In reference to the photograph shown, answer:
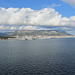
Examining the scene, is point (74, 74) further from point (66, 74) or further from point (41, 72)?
point (41, 72)

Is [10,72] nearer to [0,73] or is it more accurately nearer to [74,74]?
[0,73]

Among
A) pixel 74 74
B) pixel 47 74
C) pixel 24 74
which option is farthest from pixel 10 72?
pixel 74 74

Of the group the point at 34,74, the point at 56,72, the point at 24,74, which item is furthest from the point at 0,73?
the point at 56,72

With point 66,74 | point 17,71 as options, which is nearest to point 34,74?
point 17,71

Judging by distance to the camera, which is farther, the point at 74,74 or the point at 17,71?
the point at 17,71

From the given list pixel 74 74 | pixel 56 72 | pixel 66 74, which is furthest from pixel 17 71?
pixel 74 74

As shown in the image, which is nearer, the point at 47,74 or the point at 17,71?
the point at 47,74

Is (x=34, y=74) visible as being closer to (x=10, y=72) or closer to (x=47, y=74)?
(x=47, y=74)
